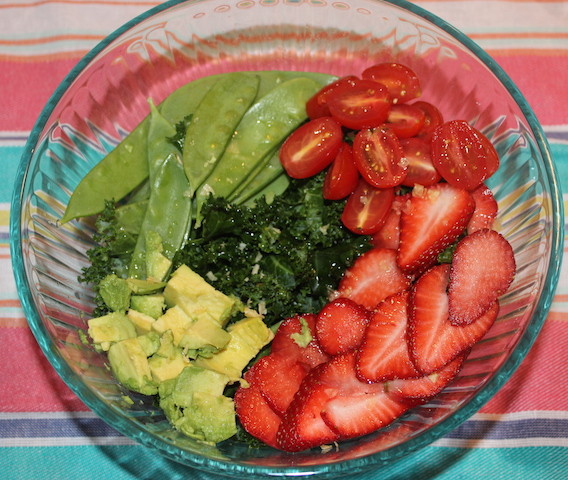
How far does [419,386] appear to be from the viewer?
153 cm

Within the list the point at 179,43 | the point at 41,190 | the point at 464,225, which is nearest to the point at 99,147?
the point at 41,190

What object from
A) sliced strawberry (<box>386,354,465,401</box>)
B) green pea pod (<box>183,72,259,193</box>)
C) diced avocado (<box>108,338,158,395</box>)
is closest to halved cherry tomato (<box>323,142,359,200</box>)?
green pea pod (<box>183,72,259,193</box>)

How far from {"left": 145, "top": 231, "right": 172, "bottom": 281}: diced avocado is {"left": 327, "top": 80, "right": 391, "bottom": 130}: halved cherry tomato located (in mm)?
572

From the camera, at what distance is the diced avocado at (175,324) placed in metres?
1.59

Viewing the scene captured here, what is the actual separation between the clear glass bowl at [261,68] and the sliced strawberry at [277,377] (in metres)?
0.12

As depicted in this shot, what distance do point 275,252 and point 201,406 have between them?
17.1 inches

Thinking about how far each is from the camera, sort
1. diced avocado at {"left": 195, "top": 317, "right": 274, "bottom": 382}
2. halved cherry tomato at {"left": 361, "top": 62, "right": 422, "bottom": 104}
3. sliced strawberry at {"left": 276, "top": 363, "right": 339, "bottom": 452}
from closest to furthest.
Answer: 1. sliced strawberry at {"left": 276, "top": 363, "right": 339, "bottom": 452}
2. diced avocado at {"left": 195, "top": 317, "right": 274, "bottom": 382}
3. halved cherry tomato at {"left": 361, "top": 62, "right": 422, "bottom": 104}

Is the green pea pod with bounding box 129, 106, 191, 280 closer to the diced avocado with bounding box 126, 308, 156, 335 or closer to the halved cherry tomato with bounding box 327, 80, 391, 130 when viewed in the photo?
the diced avocado with bounding box 126, 308, 156, 335

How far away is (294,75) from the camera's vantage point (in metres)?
1.92

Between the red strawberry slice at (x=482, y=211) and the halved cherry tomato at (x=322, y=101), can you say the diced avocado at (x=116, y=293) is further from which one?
the red strawberry slice at (x=482, y=211)

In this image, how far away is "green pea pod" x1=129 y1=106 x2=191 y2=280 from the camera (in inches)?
68.2

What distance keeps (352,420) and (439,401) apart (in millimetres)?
221

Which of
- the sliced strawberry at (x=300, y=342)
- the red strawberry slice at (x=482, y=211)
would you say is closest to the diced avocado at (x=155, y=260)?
the sliced strawberry at (x=300, y=342)

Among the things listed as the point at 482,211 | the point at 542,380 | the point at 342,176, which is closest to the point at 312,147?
the point at 342,176
